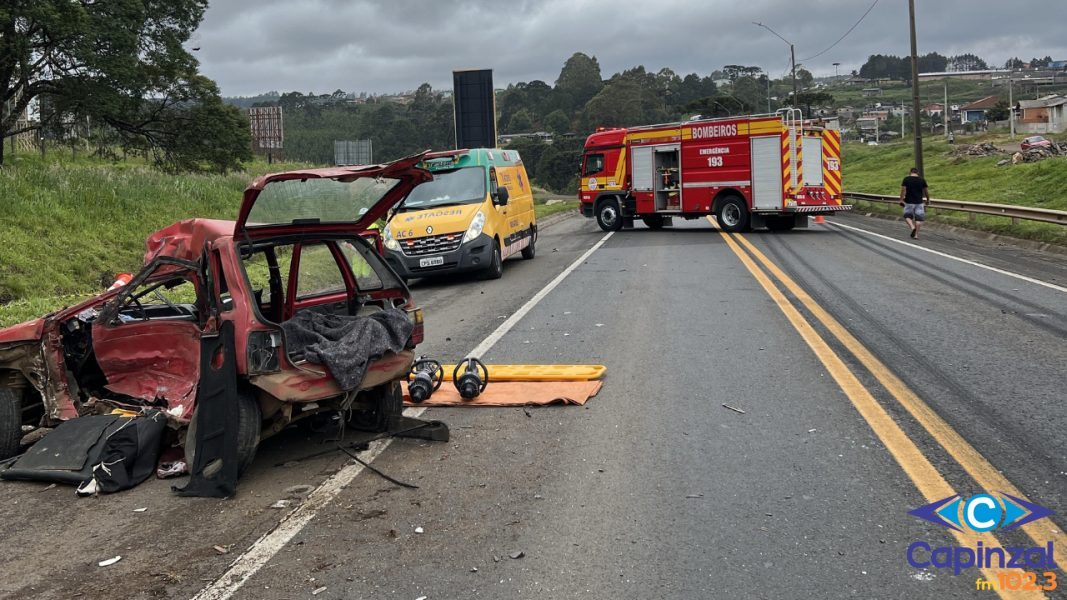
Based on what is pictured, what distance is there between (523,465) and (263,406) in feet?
5.42

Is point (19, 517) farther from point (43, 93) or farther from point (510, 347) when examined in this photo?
point (43, 93)

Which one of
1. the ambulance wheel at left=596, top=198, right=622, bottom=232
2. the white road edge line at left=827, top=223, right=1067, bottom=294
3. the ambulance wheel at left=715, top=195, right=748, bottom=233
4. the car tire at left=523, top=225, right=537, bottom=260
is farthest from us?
the ambulance wheel at left=596, top=198, right=622, bottom=232

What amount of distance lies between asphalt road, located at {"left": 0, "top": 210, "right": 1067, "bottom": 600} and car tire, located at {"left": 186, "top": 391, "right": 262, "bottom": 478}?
21 cm

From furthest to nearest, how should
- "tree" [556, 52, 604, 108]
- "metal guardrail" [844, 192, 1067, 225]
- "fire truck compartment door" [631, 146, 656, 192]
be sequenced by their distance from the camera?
"tree" [556, 52, 604, 108], "fire truck compartment door" [631, 146, 656, 192], "metal guardrail" [844, 192, 1067, 225]

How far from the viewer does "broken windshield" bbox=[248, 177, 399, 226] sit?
5.66m

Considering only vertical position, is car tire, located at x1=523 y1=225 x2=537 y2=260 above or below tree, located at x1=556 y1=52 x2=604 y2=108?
below

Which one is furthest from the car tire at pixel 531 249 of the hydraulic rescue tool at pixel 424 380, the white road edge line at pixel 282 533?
the white road edge line at pixel 282 533

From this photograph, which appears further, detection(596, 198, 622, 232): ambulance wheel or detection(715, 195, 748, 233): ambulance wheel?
detection(596, 198, 622, 232): ambulance wheel

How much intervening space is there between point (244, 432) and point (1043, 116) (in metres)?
96.8

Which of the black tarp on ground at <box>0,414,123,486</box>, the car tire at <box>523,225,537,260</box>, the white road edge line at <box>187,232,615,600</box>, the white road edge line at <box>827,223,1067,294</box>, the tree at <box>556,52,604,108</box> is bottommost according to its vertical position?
the white road edge line at <box>187,232,615,600</box>

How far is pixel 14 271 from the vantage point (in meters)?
15.3

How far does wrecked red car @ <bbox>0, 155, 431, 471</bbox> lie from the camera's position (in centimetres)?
552

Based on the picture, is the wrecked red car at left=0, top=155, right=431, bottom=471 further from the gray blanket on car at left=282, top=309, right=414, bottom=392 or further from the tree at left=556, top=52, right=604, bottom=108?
the tree at left=556, top=52, right=604, bottom=108

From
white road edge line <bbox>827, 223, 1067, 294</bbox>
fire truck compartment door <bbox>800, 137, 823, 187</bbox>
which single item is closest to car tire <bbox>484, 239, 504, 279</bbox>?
white road edge line <bbox>827, 223, 1067, 294</bbox>
